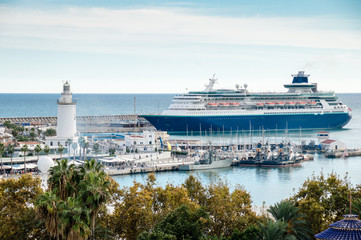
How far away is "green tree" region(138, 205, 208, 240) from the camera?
15367mm

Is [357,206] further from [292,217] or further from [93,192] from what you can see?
[93,192]

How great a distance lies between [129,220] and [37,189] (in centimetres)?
314

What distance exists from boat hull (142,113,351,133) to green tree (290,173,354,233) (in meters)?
49.6

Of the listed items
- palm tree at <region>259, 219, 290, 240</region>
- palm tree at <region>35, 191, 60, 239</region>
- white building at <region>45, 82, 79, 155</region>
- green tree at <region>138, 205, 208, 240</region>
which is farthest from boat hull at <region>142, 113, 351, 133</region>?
palm tree at <region>35, 191, 60, 239</region>

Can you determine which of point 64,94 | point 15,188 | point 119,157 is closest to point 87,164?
point 15,188

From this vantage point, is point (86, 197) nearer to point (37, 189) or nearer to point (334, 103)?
point (37, 189)

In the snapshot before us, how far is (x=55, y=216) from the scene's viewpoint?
47.2 feet

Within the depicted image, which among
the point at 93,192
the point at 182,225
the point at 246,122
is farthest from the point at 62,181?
the point at 246,122

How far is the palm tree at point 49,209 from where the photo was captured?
14202 millimetres

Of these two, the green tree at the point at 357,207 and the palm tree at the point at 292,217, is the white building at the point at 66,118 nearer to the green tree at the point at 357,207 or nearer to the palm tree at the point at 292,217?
the palm tree at the point at 292,217

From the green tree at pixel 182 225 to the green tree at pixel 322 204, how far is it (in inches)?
110

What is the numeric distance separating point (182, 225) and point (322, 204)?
4445 millimetres

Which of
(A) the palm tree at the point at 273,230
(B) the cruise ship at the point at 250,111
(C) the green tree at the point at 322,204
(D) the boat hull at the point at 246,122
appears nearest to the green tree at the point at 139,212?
(C) the green tree at the point at 322,204

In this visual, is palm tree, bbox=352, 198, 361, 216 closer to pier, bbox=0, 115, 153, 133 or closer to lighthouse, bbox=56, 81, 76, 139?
lighthouse, bbox=56, 81, 76, 139
